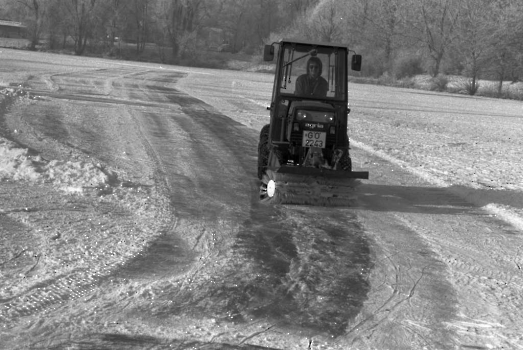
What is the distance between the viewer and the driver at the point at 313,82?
10227mm

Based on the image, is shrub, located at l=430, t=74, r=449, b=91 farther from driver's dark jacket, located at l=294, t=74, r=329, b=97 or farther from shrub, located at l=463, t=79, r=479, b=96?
driver's dark jacket, located at l=294, t=74, r=329, b=97

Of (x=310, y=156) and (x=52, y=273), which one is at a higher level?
(x=310, y=156)

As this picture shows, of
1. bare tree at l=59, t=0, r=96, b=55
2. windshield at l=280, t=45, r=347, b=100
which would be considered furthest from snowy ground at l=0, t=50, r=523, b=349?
bare tree at l=59, t=0, r=96, b=55

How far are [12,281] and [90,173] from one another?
4.16m

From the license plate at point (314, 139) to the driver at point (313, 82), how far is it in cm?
75

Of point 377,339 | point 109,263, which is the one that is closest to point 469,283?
point 377,339

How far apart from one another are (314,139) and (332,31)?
240ft

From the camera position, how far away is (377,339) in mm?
5211

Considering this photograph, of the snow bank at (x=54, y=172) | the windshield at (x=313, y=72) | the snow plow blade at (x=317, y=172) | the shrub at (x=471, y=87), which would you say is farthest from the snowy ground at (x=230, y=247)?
the shrub at (x=471, y=87)

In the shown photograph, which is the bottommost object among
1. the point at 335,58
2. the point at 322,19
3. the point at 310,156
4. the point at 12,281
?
the point at 12,281

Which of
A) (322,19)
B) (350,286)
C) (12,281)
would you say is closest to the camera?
(12,281)

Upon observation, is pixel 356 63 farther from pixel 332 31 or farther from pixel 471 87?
pixel 332 31

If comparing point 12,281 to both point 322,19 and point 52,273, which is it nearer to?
point 52,273

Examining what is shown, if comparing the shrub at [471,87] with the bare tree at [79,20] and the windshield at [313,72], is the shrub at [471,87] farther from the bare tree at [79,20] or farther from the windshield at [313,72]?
the windshield at [313,72]
